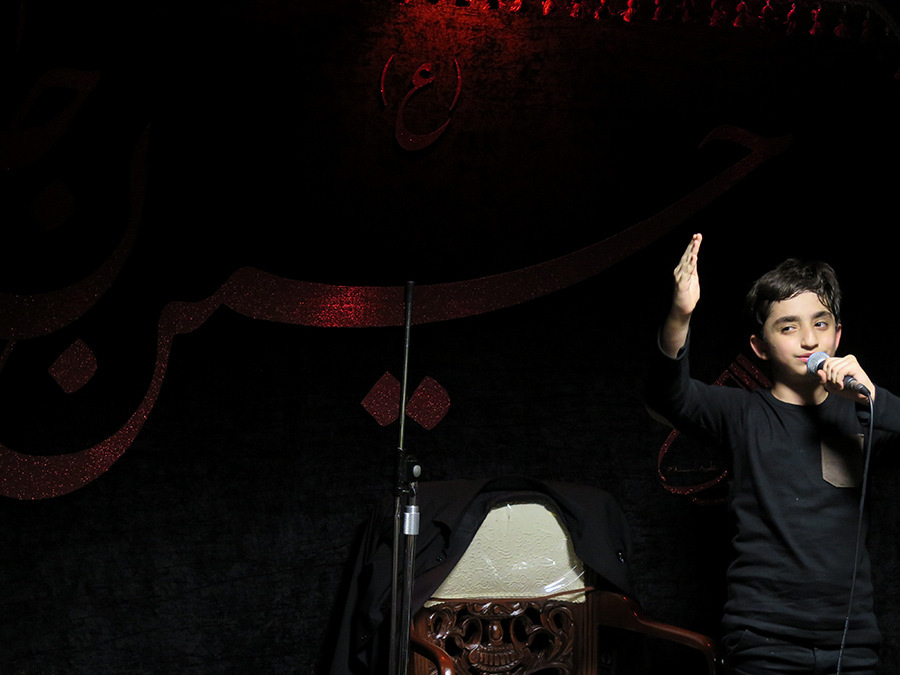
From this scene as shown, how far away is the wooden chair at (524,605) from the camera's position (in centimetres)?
247

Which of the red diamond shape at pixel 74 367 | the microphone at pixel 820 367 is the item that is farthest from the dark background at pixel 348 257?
the microphone at pixel 820 367

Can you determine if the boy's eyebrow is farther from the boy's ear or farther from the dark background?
the dark background

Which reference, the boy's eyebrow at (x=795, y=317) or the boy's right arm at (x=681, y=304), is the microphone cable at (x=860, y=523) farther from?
the boy's right arm at (x=681, y=304)

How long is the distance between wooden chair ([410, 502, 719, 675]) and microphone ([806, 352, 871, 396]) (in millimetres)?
919

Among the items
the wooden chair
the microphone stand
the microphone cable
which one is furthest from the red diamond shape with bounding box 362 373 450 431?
the microphone cable

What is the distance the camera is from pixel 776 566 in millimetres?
1908

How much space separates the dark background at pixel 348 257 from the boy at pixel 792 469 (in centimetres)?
106

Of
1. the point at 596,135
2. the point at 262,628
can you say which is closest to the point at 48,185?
the point at 262,628

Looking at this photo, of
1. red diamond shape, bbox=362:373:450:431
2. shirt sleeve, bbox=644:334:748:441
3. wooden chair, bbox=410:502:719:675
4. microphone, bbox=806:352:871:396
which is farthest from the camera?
red diamond shape, bbox=362:373:450:431

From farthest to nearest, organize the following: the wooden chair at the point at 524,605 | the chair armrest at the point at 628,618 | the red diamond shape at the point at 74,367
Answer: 1. the red diamond shape at the point at 74,367
2. the wooden chair at the point at 524,605
3. the chair armrest at the point at 628,618

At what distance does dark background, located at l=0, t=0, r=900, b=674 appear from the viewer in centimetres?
268

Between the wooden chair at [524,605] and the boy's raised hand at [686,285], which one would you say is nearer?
the boy's raised hand at [686,285]

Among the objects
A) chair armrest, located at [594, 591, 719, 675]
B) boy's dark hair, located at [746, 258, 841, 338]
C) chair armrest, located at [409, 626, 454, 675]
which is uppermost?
boy's dark hair, located at [746, 258, 841, 338]

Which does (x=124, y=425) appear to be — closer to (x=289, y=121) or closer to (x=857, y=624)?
(x=289, y=121)
